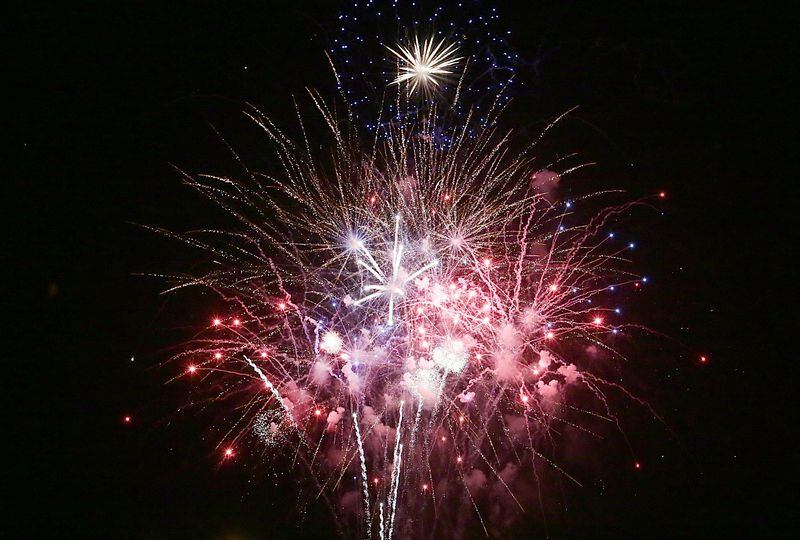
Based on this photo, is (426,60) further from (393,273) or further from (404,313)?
(404,313)

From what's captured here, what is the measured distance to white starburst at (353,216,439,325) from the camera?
9.07 m

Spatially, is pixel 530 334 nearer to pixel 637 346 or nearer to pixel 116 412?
pixel 637 346

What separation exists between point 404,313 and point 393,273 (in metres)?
0.95

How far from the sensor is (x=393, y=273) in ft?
29.9

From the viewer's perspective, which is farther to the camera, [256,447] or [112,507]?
[256,447]

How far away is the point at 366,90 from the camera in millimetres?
8797

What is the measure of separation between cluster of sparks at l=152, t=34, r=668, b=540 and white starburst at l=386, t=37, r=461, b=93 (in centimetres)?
3

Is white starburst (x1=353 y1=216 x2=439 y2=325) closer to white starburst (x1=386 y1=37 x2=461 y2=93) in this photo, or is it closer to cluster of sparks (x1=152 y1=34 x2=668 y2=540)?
cluster of sparks (x1=152 y1=34 x2=668 y2=540)

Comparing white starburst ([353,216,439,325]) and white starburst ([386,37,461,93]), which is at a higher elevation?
white starburst ([386,37,461,93])

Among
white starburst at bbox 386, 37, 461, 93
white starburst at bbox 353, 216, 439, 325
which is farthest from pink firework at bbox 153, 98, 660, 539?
white starburst at bbox 386, 37, 461, 93

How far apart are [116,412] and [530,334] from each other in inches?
439

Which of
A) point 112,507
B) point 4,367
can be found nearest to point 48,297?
point 4,367

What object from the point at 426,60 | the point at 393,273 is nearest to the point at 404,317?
the point at 393,273

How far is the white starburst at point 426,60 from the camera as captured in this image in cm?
764
